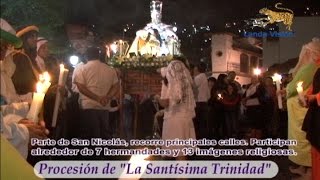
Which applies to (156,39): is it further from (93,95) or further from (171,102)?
(171,102)

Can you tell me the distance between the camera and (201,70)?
8055mm

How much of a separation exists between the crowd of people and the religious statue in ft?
3.51

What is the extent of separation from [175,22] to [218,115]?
552 centimetres

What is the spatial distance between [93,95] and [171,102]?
1.04m

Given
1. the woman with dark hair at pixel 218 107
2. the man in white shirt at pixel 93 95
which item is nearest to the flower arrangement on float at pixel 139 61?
the woman with dark hair at pixel 218 107

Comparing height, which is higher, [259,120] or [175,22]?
[175,22]

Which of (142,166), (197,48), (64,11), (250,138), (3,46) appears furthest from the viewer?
(197,48)

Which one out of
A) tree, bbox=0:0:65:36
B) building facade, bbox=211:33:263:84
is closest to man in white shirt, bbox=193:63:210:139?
tree, bbox=0:0:65:36

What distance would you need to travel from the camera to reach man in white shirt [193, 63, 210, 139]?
7.93 m

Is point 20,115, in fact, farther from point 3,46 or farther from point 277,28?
point 277,28

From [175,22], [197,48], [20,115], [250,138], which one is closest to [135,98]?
[250,138]

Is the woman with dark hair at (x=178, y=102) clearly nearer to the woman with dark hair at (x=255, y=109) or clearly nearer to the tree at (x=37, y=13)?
the tree at (x=37, y=13)

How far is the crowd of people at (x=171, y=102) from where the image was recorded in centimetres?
401

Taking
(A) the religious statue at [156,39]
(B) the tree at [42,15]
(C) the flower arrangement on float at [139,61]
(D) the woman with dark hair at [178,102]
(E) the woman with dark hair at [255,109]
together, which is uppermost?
(B) the tree at [42,15]
